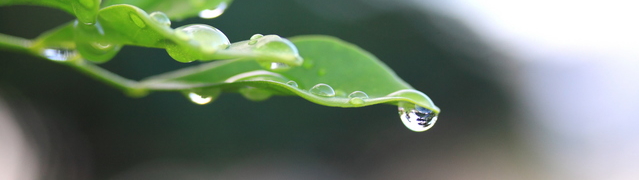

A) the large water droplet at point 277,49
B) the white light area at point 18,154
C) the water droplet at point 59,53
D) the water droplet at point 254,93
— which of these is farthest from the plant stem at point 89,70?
the white light area at point 18,154

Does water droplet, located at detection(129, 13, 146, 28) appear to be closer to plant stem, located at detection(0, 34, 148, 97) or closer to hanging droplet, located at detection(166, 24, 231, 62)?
hanging droplet, located at detection(166, 24, 231, 62)

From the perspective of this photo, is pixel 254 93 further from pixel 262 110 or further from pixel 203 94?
pixel 262 110

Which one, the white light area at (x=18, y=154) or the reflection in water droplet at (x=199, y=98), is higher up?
the white light area at (x=18, y=154)

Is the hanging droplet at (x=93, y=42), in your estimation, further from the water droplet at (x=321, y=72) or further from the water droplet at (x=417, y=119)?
the water droplet at (x=417, y=119)

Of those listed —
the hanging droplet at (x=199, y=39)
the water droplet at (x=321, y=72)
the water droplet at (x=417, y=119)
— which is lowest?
the hanging droplet at (x=199, y=39)

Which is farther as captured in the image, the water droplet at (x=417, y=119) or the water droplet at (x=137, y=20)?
the water droplet at (x=417, y=119)

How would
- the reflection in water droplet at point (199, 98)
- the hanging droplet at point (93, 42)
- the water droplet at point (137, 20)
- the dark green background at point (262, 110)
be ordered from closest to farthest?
the water droplet at point (137, 20)
the hanging droplet at point (93, 42)
the reflection in water droplet at point (199, 98)
the dark green background at point (262, 110)

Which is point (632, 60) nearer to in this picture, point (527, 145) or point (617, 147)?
point (617, 147)
